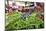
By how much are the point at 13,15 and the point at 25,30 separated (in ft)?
0.89

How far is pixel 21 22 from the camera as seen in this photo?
130 centimetres

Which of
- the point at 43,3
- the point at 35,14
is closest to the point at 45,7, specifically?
the point at 43,3

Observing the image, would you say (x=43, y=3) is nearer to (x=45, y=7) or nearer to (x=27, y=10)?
(x=45, y=7)

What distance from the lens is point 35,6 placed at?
1.35 meters

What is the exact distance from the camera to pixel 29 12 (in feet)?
4.35

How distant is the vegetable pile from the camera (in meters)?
1.27

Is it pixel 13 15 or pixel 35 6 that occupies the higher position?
pixel 35 6

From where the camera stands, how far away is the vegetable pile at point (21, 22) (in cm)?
127

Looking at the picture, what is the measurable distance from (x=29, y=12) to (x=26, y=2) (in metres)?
0.15

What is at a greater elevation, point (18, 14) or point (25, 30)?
point (18, 14)
